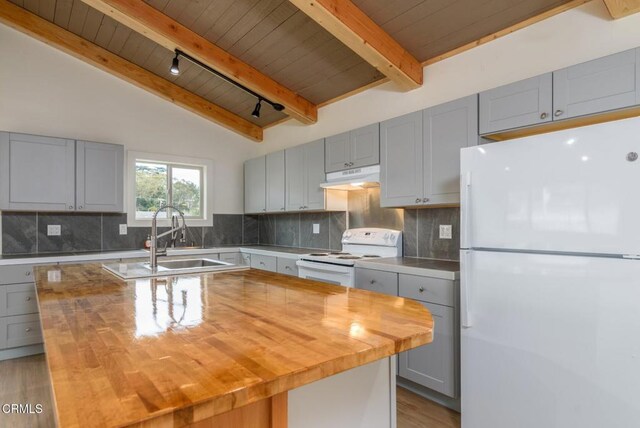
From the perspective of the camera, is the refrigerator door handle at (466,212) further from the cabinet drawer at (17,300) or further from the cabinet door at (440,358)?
the cabinet drawer at (17,300)

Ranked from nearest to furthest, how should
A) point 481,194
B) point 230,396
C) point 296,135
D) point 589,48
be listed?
point 230,396 < point 481,194 < point 589,48 < point 296,135

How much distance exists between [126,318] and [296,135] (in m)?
3.56

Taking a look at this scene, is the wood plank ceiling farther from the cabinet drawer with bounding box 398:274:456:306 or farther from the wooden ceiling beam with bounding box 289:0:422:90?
the cabinet drawer with bounding box 398:274:456:306

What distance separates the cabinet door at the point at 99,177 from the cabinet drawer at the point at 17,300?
86cm

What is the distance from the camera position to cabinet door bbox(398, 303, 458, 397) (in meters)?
2.19

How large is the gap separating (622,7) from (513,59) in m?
0.60

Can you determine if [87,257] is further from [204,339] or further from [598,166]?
[598,166]

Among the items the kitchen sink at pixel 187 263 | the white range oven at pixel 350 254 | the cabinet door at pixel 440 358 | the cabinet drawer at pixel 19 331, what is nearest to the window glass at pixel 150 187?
the cabinet drawer at pixel 19 331

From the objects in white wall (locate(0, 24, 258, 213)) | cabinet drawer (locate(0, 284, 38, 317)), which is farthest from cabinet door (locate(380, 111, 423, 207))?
cabinet drawer (locate(0, 284, 38, 317))

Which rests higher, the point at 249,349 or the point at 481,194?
the point at 481,194

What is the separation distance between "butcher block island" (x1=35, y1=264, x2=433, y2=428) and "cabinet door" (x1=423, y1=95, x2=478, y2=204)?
4.26 ft

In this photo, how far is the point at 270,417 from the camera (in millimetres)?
814

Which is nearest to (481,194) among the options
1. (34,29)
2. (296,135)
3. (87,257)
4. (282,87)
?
(282,87)

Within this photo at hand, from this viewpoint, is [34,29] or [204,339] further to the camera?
[34,29]
